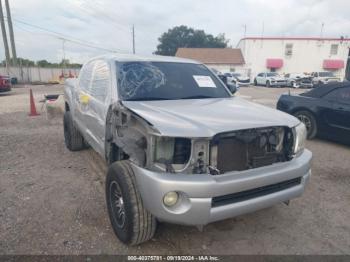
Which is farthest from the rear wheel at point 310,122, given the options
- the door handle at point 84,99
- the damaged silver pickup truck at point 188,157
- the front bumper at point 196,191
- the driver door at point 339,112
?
the door handle at point 84,99

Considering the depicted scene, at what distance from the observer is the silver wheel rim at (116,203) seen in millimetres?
2541

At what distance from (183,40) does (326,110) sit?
209 ft

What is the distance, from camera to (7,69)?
25.8 metres

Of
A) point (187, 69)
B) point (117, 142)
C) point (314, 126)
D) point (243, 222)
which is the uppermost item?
point (187, 69)

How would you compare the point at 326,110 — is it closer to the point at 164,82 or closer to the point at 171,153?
the point at 164,82

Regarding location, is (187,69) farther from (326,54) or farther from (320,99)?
(326,54)

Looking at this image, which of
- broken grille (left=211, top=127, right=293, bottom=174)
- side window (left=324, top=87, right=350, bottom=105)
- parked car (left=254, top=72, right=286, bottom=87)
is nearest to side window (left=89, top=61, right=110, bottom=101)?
broken grille (left=211, top=127, right=293, bottom=174)

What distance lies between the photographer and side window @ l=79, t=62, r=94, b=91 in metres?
4.14

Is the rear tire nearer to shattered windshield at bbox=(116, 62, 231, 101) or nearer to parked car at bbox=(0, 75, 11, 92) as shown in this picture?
shattered windshield at bbox=(116, 62, 231, 101)

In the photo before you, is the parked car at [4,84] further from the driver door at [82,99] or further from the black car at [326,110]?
the black car at [326,110]

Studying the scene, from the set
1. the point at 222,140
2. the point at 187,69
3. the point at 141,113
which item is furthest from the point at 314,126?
the point at 141,113

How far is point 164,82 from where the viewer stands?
10.9 ft

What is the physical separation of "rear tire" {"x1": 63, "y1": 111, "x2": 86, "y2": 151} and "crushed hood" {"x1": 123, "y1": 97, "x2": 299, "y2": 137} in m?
2.55

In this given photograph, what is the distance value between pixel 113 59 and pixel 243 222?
2541mm
